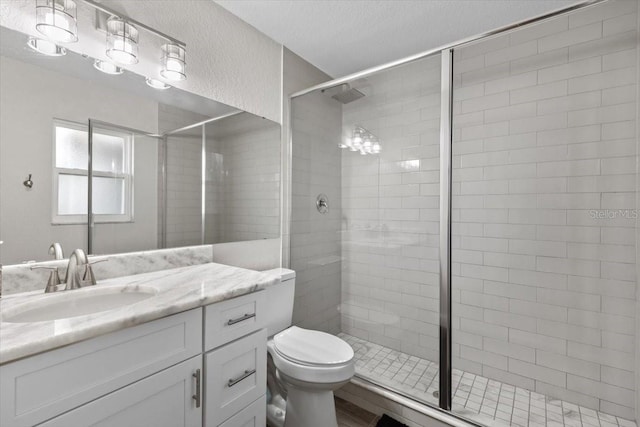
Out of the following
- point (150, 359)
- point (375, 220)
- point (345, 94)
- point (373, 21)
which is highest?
point (373, 21)

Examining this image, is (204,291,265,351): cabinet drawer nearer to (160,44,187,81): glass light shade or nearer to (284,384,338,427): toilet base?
(284,384,338,427): toilet base

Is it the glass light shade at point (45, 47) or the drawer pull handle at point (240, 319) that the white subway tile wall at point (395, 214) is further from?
the glass light shade at point (45, 47)

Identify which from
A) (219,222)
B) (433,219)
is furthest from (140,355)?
(433,219)

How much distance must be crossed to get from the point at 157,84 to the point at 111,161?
0.45 m

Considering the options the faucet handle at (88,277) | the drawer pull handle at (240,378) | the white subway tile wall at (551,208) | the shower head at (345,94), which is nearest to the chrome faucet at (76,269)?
the faucet handle at (88,277)

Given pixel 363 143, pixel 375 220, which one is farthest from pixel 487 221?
pixel 363 143

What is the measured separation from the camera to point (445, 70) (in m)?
1.73

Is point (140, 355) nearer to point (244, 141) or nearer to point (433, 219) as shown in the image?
point (244, 141)

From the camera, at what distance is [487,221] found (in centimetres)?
221

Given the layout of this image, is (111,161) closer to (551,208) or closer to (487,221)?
(487,221)

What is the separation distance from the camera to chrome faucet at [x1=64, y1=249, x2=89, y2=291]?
118 cm

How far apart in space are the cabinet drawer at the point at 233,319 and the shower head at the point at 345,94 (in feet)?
5.16

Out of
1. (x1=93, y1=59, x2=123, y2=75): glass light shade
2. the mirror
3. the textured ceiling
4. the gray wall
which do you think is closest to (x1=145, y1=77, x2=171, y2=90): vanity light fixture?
the mirror

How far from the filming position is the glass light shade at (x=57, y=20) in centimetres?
115
